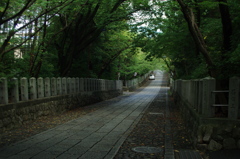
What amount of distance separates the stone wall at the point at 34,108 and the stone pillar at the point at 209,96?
5.78m

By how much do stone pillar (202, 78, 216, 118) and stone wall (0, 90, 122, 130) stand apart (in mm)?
5777

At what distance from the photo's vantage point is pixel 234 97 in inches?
187

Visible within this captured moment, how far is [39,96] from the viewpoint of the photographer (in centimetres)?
960

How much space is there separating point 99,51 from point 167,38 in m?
7.88

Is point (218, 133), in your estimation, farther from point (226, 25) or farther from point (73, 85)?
→ point (73, 85)

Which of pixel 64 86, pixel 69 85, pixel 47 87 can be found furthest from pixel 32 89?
pixel 69 85

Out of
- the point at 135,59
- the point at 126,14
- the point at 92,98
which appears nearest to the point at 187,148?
the point at 126,14

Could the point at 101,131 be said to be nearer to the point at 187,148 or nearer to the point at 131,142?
the point at 131,142

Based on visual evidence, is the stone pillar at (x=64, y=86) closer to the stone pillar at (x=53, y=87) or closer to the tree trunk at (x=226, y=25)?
the stone pillar at (x=53, y=87)

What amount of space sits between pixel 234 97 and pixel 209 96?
0.48 m

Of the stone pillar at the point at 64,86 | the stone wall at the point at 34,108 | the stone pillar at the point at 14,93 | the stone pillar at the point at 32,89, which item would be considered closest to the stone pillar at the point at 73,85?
the stone wall at the point at 34,108

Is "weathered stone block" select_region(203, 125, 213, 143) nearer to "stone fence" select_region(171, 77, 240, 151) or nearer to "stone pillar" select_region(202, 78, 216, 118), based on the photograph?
"stone fence" select_region(171, 77, 240, 151)

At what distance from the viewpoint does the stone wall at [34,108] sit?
726 centimetres

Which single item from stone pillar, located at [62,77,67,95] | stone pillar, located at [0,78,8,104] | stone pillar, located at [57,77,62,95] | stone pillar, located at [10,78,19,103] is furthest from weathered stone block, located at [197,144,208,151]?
stone pillar, located at [62,77,67,95]
